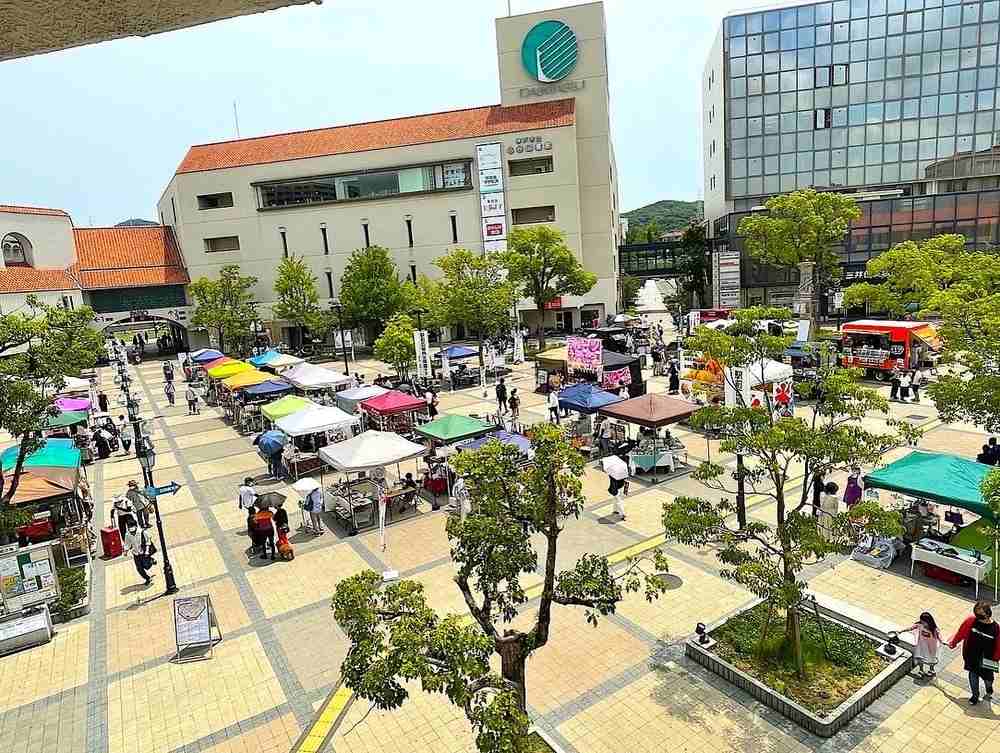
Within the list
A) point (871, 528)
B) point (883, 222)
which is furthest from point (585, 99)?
point (871, 528)

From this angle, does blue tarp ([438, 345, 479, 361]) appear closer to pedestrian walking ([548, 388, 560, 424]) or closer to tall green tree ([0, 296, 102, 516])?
pedestrian walking ([548, 388, 560, 424])

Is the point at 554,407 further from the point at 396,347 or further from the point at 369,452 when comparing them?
the point at 396,347

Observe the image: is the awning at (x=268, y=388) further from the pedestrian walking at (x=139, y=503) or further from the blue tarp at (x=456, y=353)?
the pedestrian walking at (x=139, y=503)

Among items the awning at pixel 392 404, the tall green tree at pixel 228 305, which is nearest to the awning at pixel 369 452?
the awning at pixel 392 404

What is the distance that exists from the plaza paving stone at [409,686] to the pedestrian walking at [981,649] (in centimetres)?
33

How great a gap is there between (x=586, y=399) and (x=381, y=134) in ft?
127

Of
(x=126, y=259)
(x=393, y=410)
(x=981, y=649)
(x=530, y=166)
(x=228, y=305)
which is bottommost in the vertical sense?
(x=981, y=649)

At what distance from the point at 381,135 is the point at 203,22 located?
168ft

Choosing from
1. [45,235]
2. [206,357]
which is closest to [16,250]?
[45,235]

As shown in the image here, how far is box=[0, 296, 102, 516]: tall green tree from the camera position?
1148 cm

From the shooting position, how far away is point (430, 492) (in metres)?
16.9

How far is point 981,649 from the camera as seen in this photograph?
771 centimetres

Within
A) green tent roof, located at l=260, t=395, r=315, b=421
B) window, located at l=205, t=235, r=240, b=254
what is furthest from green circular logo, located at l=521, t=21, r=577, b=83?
green tent roof, located at l=260, t=395, r=315, b=421

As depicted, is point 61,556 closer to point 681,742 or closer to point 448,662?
point 448,662
